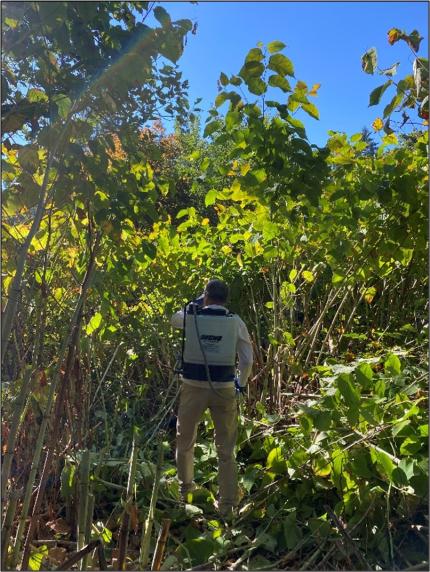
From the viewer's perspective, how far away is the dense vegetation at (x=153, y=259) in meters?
1.91

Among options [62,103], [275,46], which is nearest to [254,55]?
[275,46]

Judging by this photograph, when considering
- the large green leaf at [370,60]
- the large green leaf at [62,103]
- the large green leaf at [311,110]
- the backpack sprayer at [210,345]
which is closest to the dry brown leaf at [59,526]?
the backpack sprayer at [210,345]

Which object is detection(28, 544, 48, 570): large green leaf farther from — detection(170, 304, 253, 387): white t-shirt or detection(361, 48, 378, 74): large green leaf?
detection(361, 48, 378, 74): large green leaf

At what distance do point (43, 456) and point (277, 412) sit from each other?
1.61 m

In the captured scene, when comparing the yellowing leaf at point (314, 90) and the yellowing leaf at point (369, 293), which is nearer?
the yellowing leaf at point (314, 90)

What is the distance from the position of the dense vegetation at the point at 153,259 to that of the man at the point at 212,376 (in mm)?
183

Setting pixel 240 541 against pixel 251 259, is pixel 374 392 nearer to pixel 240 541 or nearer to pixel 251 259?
pixel 240 541

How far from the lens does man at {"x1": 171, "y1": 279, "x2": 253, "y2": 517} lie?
3299 millimetres

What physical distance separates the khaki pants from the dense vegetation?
0.41 feet

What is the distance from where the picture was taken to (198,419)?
3391mm

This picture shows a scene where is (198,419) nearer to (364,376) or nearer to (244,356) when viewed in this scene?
(244,356)

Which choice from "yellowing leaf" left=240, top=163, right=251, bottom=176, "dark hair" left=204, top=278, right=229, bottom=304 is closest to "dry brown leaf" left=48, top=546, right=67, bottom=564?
"dark hair" left=204, top=278, right=229, bottom=304

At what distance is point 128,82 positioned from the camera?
6.37 ft

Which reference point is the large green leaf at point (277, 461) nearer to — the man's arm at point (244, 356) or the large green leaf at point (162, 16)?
the man's arm at point (244, 356)
